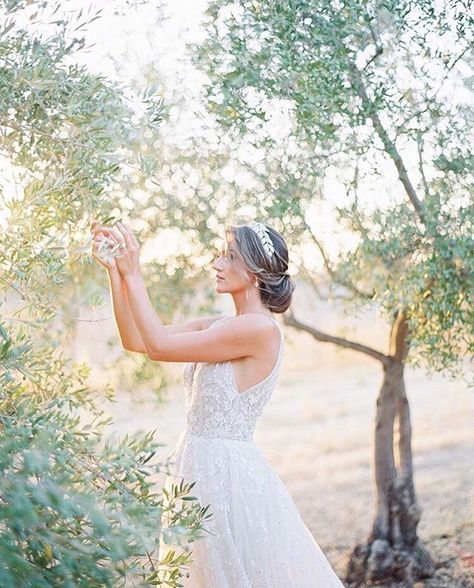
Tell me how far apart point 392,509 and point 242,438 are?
3133 millimetres

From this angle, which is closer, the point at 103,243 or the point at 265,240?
the point at 103,243

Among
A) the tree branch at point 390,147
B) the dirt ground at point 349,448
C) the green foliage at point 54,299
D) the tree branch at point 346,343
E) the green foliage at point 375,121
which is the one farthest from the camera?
the dirt ground at point 349,448

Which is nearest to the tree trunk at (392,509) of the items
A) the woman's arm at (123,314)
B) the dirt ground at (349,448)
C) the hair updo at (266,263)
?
the dirt ground at (349,448)

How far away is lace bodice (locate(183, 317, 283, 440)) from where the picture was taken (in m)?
3.85

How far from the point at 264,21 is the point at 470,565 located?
445cm

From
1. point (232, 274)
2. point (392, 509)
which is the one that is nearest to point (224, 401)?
point (232, 274)

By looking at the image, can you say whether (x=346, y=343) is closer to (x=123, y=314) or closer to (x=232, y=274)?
(x=232, y=274)

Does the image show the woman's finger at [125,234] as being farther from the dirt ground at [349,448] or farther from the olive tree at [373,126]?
the dirt ground at [349,448]

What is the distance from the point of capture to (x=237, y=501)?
12.6 ft

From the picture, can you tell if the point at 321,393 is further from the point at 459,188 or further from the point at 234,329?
the point at 234,329

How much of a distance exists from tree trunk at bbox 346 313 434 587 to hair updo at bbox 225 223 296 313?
2792mm

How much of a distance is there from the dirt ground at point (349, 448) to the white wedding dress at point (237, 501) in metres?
2.06

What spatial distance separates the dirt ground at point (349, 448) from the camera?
8.38m

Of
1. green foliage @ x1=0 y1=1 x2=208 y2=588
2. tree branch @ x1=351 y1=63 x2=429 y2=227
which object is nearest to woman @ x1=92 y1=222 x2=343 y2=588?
green foliage @ x1=0 y1=1 x2=208 y2=588
